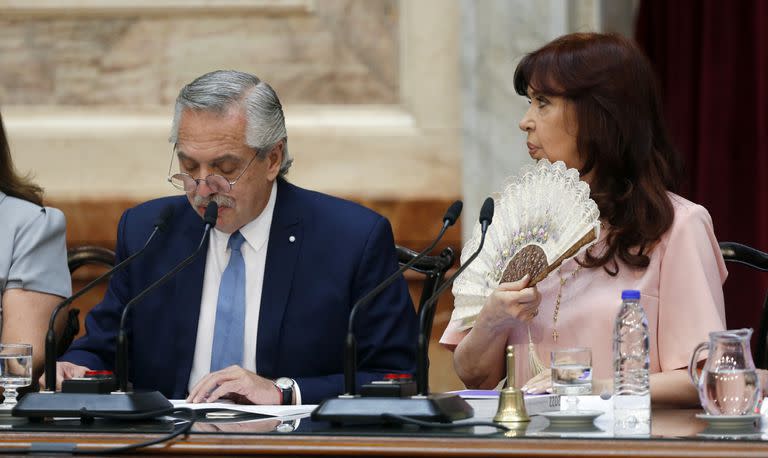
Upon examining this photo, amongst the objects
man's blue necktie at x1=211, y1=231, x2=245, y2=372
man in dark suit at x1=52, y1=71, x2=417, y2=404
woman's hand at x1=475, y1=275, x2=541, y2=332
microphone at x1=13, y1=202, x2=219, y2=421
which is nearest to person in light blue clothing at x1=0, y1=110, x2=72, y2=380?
man in dark suit at x1=52, y1=71, x2=417, y2=404

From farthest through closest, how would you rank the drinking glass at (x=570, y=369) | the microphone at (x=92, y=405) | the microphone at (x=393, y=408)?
the drinking glass at (x=570, y=369) < the microphone at (x=92, y=405) < the microphone at (x=393, y=408)

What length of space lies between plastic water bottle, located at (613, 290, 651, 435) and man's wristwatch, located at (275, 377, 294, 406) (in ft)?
2.86

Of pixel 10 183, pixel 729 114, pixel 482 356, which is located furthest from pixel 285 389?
pixel 729 114

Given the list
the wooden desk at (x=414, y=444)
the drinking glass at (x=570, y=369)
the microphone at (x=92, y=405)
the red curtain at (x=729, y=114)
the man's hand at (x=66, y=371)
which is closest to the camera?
the wooden desk at (x=414, y=444)

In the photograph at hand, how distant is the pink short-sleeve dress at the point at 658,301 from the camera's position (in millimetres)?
3365

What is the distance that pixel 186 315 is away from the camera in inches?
145

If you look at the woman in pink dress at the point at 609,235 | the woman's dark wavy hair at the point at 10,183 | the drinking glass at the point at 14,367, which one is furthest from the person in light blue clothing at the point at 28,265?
the woman in pink dress at the point at 609,235

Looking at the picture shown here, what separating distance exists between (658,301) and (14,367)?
1547 millimetres

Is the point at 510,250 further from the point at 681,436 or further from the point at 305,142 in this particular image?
the point at 305,142

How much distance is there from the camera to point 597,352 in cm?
344

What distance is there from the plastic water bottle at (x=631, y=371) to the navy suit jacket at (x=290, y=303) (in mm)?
863

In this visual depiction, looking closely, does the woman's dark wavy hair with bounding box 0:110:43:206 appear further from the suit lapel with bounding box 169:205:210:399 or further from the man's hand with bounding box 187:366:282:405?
the man's hand with bounding box 187:366:282:405

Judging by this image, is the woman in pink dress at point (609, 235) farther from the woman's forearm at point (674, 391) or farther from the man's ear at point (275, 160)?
the man's ear at point (275, 160)

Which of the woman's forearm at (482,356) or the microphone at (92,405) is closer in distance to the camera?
the microphone at (92,405)
